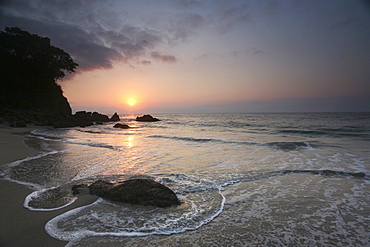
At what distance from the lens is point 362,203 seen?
416cm

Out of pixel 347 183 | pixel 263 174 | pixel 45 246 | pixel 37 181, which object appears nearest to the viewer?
pixel 45 246

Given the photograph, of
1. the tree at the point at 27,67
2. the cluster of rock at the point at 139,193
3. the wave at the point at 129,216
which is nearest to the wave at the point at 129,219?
the wave at the point at 129,216

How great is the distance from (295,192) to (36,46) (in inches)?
1954

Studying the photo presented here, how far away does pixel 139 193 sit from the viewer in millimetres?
3941

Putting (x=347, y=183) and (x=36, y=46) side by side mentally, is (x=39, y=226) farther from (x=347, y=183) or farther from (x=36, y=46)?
(x=36, y=46)

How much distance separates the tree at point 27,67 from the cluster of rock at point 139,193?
4423 cm

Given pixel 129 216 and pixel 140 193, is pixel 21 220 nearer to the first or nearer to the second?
pixel 129 216

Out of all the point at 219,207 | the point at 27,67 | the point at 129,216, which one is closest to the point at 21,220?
the point at 129,216

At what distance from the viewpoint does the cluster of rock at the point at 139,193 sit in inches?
151

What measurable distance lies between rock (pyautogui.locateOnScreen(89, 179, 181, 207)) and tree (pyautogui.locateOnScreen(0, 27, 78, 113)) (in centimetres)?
4431

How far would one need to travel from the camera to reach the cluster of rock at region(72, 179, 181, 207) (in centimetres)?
383

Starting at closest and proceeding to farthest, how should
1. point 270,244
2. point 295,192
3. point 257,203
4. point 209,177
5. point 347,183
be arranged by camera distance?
point 270,244 < point 257,203 < point 295,192 < point 347,183 < point 209,177

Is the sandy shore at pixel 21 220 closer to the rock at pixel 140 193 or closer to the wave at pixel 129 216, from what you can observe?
the wave at pixel 129 216

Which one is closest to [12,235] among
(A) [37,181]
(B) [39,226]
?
(B) [39,226]
